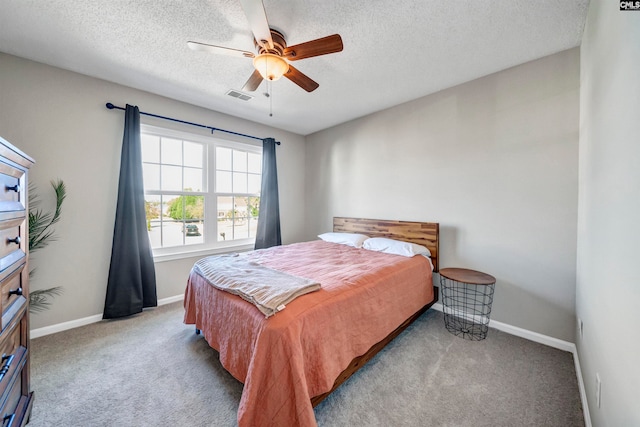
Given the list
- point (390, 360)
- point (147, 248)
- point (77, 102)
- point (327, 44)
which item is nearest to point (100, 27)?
point (77, 102)

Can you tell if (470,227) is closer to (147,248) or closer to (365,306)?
(365,306)

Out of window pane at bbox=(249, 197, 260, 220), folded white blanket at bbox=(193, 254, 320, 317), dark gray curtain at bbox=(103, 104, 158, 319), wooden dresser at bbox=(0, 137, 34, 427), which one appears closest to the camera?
wooden dresser at bbox=(0, 137, 34, 427)

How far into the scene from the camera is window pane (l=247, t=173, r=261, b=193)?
13.1 feet

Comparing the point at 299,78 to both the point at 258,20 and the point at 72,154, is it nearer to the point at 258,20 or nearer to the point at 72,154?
the point at 258,20

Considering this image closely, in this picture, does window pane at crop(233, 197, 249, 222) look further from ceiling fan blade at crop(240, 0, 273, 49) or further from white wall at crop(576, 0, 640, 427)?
white wall at crop(576, 0, 640, 427)

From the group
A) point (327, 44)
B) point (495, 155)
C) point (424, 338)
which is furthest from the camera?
point (495, 155)

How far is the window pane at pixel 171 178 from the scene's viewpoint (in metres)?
3.15

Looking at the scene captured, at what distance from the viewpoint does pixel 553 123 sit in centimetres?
215

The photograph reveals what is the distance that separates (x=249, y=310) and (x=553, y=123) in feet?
9.96

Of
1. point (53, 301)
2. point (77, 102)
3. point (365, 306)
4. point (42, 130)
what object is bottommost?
point (53, 301)

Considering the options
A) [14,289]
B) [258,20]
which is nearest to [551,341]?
[258,20]

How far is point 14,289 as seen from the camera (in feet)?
4.04

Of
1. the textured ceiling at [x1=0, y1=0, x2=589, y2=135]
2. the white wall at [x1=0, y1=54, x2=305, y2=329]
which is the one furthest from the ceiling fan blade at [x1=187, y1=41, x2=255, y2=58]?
the white wall at [x1=0, y1=54, x2=305, y2=329]

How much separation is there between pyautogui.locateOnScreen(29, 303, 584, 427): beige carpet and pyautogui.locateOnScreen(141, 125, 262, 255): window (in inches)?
52.4
